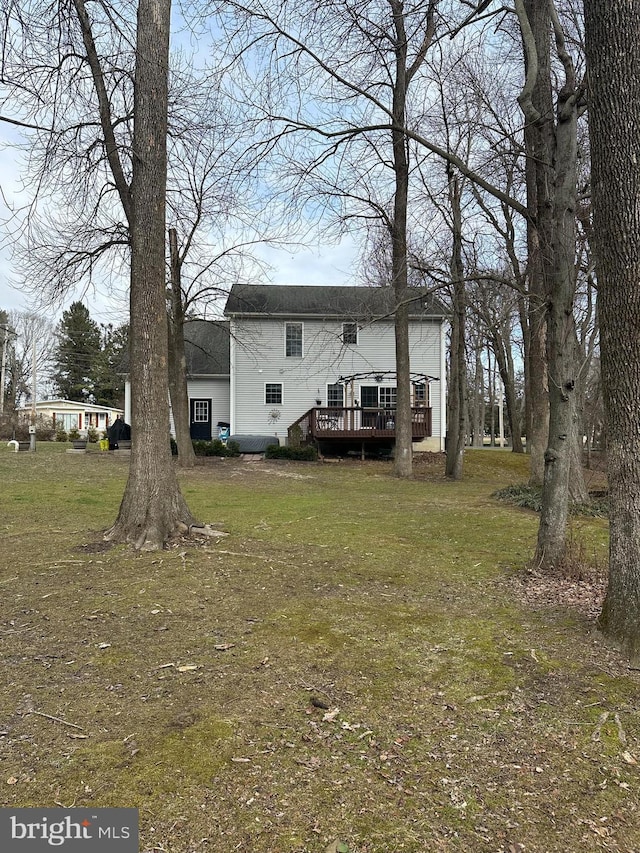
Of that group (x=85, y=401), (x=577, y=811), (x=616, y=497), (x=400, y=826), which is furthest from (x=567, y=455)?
(x=85, y=401)

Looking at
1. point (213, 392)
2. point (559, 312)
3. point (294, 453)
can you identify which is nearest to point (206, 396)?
point (213, 392)

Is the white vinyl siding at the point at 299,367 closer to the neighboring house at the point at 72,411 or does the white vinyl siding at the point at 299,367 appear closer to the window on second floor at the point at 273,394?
the window on second floor at the point at 273,394

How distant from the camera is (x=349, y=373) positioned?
2342cm

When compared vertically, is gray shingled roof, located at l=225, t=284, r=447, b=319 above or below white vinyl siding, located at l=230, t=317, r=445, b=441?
above

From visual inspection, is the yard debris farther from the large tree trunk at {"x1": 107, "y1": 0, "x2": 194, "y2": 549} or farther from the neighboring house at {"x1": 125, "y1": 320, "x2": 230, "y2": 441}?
the neighboring house at {"x1": 125, "y1": 320, "x2": 230, "y2": 441}

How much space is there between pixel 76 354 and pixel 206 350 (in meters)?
27.6

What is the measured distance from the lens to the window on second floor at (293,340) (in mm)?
23469

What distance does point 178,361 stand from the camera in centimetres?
1730

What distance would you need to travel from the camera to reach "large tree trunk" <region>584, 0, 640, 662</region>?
3293 mm

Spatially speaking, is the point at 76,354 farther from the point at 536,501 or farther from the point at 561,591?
the point at 561,591

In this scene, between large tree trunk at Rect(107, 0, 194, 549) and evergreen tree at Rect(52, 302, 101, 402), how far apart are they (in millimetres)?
43471

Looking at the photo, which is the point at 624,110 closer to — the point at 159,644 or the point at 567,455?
the point at 567,455

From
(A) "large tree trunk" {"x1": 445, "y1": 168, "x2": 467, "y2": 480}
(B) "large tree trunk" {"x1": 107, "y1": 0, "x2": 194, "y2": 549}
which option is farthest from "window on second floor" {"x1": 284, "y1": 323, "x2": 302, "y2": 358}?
(B) "large tree trunk" {"x1": 107, "y1": 0, "x2": 194, "y2": 549}

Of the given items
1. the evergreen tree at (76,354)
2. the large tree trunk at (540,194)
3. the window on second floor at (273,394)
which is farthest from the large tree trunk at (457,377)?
the evergreen tree at (76,354)
